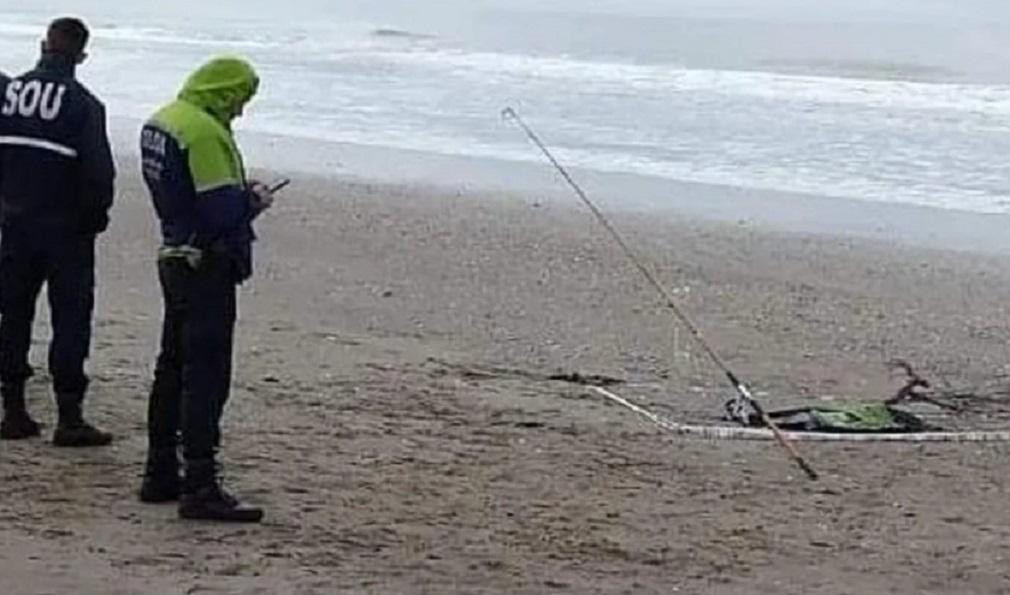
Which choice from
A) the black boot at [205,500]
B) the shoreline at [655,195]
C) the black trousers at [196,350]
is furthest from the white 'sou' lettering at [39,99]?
the shoreline at [655,195]

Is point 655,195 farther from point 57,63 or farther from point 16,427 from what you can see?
point 57,63

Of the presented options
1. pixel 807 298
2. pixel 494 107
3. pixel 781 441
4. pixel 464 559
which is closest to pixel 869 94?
pixel 494 107

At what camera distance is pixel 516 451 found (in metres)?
8.98

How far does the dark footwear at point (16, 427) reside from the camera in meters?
8.55

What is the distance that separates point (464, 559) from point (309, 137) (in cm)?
1830

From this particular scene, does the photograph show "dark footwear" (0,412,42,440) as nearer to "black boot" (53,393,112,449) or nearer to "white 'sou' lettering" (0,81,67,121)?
"black boot" (53,393,112,449)

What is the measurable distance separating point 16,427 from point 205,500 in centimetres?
144

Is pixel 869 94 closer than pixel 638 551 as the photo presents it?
No

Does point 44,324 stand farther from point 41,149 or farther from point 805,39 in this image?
point 805,39

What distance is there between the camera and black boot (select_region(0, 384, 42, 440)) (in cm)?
853

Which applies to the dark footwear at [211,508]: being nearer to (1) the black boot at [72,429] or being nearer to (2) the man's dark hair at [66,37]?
(1) the black boot at [72,429]

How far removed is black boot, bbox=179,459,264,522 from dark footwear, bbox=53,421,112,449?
3.69ft

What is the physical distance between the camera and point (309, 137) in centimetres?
2517

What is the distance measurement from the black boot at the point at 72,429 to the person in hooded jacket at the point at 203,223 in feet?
3.98
